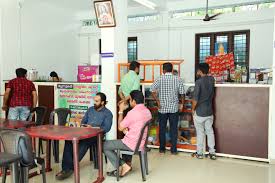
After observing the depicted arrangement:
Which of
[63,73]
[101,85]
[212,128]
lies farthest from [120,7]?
[63,73]

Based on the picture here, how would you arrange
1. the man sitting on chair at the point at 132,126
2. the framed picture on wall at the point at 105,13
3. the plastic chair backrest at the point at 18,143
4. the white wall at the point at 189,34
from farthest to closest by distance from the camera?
1. the white wall at the point at 189,34
2. the framed picture on wall at the point at 105,13
3. the man sitting on chair at the point at 132,126
4. the plastic chair backrest at the point at 18,143

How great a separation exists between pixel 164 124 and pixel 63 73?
5983 mm

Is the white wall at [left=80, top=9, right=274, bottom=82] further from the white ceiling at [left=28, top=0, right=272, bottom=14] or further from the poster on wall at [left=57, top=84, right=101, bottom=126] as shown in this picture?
the poster on wall at [left=57, top=84, right=101, bottom=126]

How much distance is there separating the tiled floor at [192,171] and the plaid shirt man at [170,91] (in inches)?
34.0

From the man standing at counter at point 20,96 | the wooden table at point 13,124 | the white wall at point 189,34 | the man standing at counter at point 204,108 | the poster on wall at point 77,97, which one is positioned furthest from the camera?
the white wall at point 189,34

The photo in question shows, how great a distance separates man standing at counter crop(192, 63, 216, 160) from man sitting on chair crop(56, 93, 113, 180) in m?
1.57

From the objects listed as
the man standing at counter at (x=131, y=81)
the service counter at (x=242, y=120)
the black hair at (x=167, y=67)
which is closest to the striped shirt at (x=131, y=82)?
the man standing at counter at (x=131, y=81)

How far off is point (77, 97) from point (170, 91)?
2248 millimetres

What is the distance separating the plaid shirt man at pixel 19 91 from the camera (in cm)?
526

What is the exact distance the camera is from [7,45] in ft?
24.0

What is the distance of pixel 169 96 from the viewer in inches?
202

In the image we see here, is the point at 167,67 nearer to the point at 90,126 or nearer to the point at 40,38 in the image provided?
the point at 90,126

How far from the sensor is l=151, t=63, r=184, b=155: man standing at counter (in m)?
5.12

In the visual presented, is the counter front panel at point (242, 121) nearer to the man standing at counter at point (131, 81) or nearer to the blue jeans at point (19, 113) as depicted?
the man standing at counter at point (131, 81)
